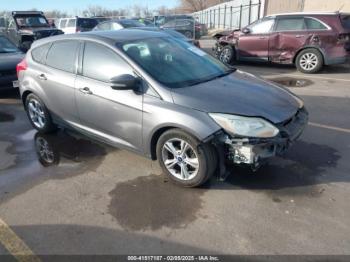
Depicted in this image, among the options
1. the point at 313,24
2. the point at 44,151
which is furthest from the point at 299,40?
the point at 44,151

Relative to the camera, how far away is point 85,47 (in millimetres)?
4625

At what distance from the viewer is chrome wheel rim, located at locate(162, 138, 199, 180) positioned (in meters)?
3.81

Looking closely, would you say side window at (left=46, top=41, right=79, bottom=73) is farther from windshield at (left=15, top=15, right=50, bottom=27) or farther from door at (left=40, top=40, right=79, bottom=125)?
windshield at (left=15, top=15, right=50, bottom=27)

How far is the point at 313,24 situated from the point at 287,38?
810 millimetres

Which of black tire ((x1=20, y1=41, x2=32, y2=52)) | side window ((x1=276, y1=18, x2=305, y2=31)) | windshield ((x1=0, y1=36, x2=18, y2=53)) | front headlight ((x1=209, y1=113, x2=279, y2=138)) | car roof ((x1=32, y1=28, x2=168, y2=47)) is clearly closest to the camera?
front headlight ((x1=209, y1=113, x2=279, y2=138))

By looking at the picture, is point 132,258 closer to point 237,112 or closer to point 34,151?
point 237,112

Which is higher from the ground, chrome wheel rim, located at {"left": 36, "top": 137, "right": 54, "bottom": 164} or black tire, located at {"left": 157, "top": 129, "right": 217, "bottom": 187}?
black tire, located at {"left": 157, "top": 129, "right": 217, "bottom": 187}

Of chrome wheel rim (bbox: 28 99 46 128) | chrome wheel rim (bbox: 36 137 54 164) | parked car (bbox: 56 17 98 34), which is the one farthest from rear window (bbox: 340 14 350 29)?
parked car (bbox: 56 17 98 34)

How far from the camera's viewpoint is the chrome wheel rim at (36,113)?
563 cm

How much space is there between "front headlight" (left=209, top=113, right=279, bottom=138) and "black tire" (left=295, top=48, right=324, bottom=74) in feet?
24.9

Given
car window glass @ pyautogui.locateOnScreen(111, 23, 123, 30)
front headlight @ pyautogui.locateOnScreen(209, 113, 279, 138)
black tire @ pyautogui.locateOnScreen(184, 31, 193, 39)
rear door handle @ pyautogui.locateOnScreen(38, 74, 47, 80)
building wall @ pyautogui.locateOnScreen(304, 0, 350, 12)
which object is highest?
building wall @ pyautogui.locateOnScreen(304, 0, 350, 12)

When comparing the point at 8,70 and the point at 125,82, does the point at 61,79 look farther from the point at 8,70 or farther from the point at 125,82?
the point at 8,70

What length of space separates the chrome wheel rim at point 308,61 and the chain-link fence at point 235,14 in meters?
12.3

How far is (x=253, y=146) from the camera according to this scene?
11.6ft
